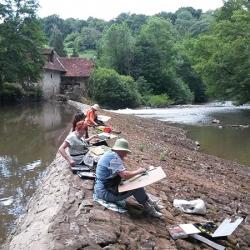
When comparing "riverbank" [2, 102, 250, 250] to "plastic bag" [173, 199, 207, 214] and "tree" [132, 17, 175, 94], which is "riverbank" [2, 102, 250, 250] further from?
"tree" [132, 17, 175, 94]

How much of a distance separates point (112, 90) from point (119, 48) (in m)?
14.5

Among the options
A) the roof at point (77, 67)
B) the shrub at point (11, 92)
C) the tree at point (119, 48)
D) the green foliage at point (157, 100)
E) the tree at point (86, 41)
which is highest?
the tree at point (86, 41)

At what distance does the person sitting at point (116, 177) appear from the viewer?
836 centimetres

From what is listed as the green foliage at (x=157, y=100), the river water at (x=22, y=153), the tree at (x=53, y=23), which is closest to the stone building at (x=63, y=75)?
the green foliage at (x=157, y=100)

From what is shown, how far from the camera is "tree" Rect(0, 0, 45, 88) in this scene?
47.8 metres

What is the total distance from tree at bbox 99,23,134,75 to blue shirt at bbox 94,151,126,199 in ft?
204

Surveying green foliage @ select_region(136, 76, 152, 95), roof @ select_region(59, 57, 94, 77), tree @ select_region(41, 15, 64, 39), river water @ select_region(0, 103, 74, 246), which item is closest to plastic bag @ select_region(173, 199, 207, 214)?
river water @ select_region(0, 103, 74, 246)

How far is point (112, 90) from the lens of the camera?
57250 millimetres

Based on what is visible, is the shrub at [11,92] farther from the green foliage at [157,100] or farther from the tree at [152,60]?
the tree at [152,60]

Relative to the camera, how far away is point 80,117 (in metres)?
11.7

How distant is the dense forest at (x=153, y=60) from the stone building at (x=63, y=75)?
2.38 meters

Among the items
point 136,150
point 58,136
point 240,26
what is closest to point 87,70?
point 240,26

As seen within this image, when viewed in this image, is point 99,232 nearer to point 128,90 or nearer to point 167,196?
point 167,196

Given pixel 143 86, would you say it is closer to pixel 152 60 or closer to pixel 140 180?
pixel 152 60
